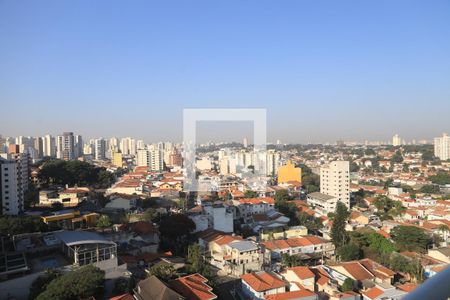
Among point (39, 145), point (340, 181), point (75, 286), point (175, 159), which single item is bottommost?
point (75, 286)

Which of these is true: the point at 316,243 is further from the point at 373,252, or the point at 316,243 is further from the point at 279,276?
the point at 279,276

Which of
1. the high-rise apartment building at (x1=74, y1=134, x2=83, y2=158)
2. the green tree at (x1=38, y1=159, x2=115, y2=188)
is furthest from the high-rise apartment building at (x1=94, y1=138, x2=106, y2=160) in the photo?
the green tree at (x1=38, y1=159, x2=115, y2=188)

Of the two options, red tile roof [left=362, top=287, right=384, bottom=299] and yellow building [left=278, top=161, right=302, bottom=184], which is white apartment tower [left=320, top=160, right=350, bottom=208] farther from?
red tile roof [left=362, top=287, right=384, bottom=299]

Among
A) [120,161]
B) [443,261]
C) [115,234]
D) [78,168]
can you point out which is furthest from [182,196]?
[120,161]

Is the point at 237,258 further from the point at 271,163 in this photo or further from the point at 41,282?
the point at 271,163

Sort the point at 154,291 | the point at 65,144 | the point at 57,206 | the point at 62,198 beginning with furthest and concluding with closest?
the point at 65,144 → the point at 62,198 → the point at 57,206 → the point at 154,291

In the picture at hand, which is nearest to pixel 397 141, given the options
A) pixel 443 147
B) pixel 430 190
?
pixel 443 147
